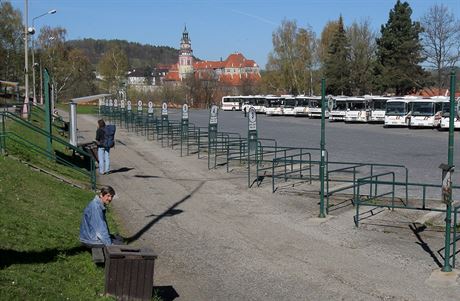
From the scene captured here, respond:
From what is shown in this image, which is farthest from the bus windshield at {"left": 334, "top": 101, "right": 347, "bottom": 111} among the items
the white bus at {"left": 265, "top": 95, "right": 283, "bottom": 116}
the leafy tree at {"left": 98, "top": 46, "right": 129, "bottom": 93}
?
the leafy tree at {"left": 98, "top": 46, "right": 129, "bottom": 93}

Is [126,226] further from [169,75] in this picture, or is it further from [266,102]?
[169,75]

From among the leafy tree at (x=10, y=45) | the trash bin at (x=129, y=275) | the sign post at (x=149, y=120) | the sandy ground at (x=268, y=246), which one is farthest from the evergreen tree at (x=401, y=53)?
the trash bin at (x=129, y=275)

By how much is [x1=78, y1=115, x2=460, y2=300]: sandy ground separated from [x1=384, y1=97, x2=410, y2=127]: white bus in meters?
34.0

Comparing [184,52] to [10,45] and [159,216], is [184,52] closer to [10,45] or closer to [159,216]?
[10,45]

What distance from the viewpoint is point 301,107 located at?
70.5 metres

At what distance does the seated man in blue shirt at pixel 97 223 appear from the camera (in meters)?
8.88

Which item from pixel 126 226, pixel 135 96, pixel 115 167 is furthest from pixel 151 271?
pixel 135 96

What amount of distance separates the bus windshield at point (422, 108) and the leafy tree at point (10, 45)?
3923 centimetres

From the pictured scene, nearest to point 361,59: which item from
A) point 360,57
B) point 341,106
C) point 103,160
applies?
point 360,57

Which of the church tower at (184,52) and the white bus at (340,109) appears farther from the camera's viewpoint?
the church tower at (184,52)

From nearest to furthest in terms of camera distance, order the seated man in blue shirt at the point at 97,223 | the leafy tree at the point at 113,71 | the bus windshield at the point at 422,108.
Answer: the seated man in blue shirt at the point at 97,223, the bus windshield at the point at 422,108, the leafy tree at the point at 113,71

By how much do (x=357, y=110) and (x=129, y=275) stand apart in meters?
52.5

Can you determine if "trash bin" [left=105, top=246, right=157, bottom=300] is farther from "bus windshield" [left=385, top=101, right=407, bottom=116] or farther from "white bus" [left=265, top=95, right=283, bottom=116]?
"white bus" [left=265, top=95, right=283, bottom=116]

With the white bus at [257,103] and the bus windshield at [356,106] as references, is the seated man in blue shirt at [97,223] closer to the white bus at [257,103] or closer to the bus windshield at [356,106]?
the bus windshield at [356,106]
